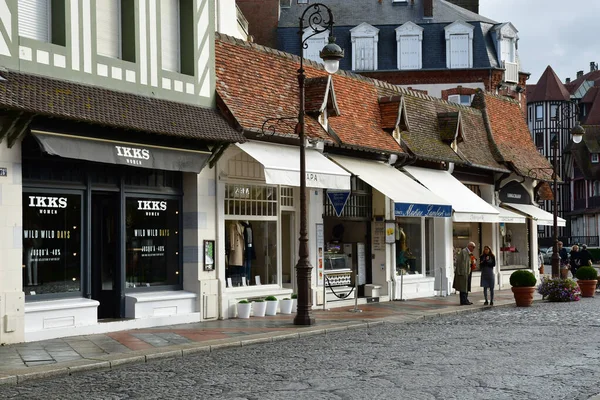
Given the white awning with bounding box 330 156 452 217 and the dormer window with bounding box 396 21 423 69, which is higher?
the dormer window with bounding box 396 21 423 69

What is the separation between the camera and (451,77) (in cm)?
5409

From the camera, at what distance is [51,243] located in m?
16.5

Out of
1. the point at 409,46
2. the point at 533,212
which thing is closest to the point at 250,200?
the point at 533,212

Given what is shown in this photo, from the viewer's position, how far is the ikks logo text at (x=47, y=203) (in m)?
16.1

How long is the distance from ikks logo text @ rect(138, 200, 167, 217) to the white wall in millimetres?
3303

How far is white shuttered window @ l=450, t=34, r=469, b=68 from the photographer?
5397cm

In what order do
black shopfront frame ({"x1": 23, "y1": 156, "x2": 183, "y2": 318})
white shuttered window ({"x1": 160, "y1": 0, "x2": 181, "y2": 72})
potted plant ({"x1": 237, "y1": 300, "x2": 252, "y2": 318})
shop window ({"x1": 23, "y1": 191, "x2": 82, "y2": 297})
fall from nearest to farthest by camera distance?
shop window ({"x1": 23, "y1": 191, "x2": 82, "y2": 297}), black shopfront frame ({"x1": 23, "y1": 156, "x2": 183, "y2": 318}), white shuttered window ({"x1": 160, "y1": 0, "x2": 181, "y2": 72}), potted plant ({"x1": 237, "y1": 300, "x2": 252, "y2": 318})

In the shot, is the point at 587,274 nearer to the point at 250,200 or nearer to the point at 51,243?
the point at 250,200

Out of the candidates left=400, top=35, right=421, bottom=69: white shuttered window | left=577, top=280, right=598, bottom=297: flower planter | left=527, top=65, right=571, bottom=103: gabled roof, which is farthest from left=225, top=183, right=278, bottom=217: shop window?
left=527, top=65, right=571, bottom=103: gabled roof

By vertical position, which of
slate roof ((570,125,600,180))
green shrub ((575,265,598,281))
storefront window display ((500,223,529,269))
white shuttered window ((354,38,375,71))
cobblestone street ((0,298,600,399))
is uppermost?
white shuttered window ((354,38,375,71))

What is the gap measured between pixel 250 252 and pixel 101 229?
13.6 feet

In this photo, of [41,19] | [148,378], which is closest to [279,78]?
[41,19]

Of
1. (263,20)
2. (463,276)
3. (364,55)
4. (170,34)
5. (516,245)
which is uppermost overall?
(263,20)

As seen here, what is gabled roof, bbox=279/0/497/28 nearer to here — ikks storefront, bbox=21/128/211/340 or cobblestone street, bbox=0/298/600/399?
ikks storefront, bbox=21/128/211/340
